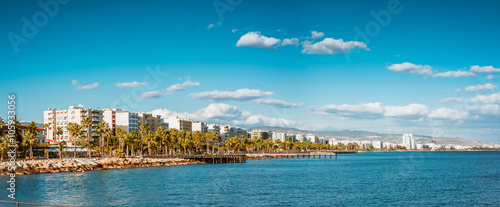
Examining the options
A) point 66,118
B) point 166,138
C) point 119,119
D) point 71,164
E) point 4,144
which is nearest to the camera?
point 4,144

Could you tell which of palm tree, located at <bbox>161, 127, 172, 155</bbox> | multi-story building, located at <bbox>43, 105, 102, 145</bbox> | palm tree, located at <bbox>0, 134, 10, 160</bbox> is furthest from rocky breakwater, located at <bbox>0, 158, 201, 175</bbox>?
multi-story building, located at <bbox>43, 105, 102, 145</bbox>

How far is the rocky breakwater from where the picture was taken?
87481mm

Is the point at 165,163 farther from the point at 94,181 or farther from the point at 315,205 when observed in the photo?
the point at 315,205

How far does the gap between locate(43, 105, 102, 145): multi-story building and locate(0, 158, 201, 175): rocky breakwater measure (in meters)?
60.8

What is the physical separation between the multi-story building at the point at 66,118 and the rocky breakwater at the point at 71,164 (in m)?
60.8

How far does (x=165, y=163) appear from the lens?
130 metres

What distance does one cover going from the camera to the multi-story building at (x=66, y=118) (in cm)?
17975

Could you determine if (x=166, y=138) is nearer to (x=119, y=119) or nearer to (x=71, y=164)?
(x=119, y=119)

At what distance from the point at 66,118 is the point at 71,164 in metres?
90.6

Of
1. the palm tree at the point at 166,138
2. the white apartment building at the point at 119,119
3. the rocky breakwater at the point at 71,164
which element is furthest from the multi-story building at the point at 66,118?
the rocky breakwater at the point at 71,164

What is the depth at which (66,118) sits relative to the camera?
604 feet

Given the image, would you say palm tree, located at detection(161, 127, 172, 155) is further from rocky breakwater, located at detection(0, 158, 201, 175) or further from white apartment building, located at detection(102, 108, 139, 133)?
white apartment building, located at detection(102, 108, 139, 133)

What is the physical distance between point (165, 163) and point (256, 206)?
86.5 metres

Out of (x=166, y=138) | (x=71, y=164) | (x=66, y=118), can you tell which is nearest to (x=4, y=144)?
(x=71, y=164)
